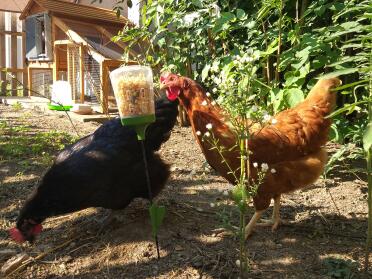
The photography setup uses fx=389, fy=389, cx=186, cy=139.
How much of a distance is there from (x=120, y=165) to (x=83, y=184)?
0.27 meters

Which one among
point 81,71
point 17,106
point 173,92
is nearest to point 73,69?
point 81,71

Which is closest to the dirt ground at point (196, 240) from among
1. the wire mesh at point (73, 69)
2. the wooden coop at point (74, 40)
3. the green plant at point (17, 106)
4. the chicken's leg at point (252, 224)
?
the chicken's leg at point (252, 224)

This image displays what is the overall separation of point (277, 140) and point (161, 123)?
0.90 meters

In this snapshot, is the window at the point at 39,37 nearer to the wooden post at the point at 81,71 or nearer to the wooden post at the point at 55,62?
the wooden post at the point at 55,62

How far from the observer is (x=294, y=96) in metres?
2.98

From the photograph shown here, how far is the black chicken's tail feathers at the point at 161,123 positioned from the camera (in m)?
2.88

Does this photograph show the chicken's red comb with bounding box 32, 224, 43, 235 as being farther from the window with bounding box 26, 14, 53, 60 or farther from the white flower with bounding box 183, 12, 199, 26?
the window with bounding box 26, 14, 53, 60

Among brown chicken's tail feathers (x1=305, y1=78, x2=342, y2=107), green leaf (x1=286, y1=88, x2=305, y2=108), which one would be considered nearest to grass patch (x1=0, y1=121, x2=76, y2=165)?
green leaf (x1=286, y1=88, x2=305, y2=108)

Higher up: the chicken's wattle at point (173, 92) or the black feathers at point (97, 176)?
the chicken's wattle at point (173, 92)

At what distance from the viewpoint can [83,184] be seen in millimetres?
2492

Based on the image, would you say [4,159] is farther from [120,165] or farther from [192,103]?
[192,103]

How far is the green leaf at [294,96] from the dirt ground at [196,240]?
737 millimetres

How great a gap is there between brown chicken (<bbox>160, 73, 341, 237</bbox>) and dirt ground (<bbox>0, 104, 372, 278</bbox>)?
21cm

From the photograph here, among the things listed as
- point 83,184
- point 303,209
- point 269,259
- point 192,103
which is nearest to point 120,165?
point 83,184
